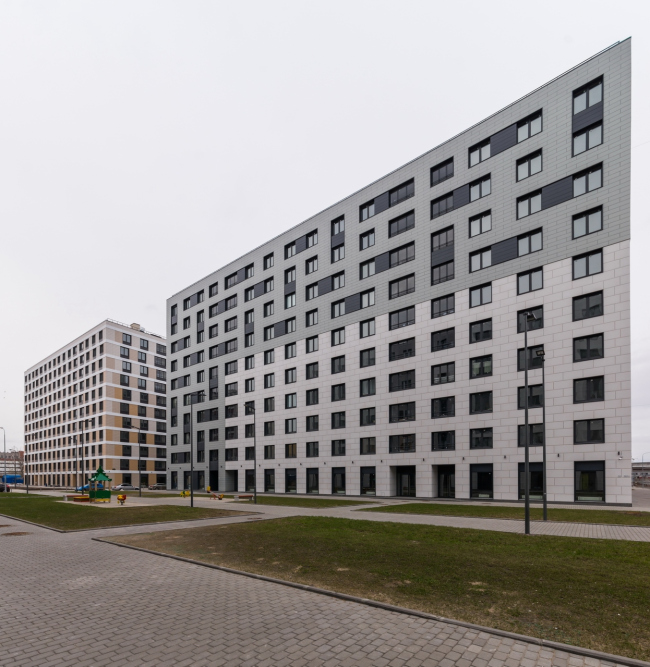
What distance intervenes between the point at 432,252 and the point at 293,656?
40635 mm

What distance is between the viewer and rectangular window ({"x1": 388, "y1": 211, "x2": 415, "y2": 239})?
46659mm

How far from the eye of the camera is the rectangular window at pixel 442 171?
44188 mm

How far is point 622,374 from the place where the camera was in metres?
31.9

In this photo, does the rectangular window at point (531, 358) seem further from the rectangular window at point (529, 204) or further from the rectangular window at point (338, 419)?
the rectangular window at point (338, 419)

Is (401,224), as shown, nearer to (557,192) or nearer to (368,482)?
(557,192)

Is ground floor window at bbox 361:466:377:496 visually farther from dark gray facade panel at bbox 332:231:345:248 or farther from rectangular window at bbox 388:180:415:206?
rectangular window at bbox 388:180:415:206

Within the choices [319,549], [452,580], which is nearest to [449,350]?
[319,549]

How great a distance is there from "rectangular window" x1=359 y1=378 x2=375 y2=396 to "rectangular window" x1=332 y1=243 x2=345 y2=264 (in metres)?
14.1

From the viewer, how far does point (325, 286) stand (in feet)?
176

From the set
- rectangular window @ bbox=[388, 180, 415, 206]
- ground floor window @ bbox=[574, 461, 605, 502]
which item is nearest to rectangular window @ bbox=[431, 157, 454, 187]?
rectangular window @ bbox=[388, 180, 415, 206]

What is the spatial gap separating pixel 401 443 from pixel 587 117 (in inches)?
1211

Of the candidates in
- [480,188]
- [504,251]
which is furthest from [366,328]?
[480,188]

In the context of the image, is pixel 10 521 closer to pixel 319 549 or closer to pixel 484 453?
pixel 319 549

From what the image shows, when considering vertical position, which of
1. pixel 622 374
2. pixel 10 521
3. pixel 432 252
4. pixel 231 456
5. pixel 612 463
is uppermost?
pixel 432 252
